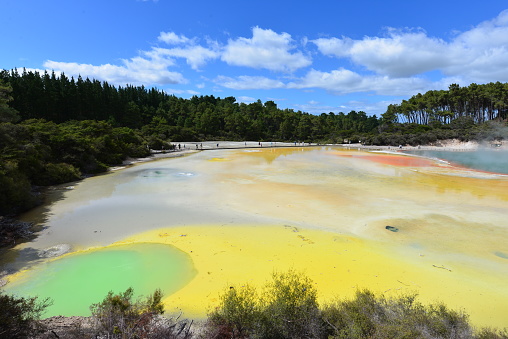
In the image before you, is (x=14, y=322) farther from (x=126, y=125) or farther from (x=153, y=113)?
(x=153, y=113)

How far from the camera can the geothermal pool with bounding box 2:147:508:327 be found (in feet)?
25.1

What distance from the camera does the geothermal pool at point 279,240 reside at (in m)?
7.64

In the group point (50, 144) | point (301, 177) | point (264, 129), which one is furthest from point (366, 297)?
point (264, 129)

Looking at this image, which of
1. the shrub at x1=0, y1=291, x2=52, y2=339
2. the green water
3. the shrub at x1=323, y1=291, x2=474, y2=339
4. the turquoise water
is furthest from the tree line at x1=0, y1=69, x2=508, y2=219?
the turquoise water

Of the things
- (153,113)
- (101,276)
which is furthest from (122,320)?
(153,113)

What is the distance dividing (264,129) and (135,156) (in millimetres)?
55099

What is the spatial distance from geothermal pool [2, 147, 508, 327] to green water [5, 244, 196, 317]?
2.2 inches

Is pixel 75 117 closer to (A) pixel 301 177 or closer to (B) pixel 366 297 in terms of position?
(A) pixel 301 177


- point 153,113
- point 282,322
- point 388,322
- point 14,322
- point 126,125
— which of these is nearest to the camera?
point 14,322

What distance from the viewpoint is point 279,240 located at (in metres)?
10.8

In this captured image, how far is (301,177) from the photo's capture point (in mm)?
24828

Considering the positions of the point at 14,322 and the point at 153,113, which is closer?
the point at 14,322

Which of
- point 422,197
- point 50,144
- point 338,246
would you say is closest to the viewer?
point 338,246

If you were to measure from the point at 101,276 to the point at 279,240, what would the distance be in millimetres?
6138
